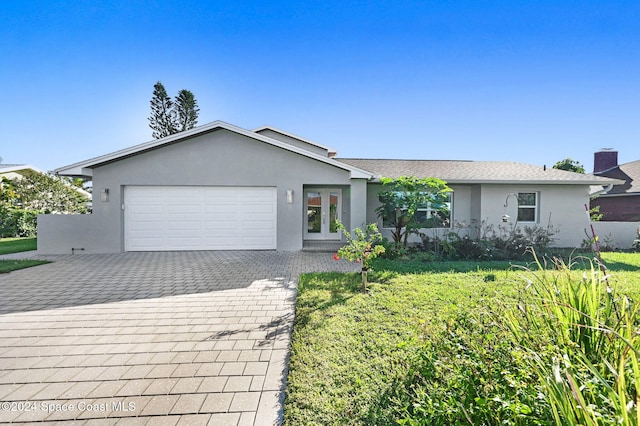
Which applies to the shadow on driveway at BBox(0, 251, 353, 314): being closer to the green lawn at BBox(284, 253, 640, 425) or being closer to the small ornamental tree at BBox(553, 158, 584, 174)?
the green lawn at BBox(284, 253, 640, 425)

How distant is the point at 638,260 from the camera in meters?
9.62

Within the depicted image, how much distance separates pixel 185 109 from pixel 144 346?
29550 mm

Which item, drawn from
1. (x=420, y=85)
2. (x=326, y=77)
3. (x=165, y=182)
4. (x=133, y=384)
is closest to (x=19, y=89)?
(x=165, y=182)

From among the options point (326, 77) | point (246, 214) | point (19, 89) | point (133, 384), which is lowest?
point (133, 384)

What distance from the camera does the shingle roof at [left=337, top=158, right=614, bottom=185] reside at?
463 inches

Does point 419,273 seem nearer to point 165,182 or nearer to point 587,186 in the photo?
point 165,182

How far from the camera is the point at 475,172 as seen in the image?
1283cm

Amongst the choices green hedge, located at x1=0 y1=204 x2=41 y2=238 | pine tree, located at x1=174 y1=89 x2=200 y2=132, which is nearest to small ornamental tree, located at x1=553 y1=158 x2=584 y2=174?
pine tree, located at x1=174 y1=89 x2=200 y2=132

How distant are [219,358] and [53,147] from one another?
23.5 meters

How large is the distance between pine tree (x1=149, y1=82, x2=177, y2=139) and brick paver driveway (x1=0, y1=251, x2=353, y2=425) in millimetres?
23627

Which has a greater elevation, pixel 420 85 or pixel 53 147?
pixel 420 85

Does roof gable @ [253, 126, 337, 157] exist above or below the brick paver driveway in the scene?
above

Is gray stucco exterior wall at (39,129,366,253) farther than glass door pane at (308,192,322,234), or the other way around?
glass door pane at (308,192,322,234)

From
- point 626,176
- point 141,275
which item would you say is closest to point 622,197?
Answer: point 626,176
